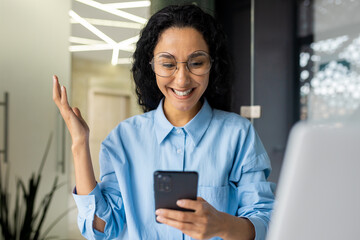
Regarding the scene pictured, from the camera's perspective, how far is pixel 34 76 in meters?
2.59

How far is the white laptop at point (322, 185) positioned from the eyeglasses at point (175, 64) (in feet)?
2.67

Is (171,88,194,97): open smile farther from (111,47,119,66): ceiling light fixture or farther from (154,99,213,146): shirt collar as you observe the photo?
(111,47,119,66): ceiling light fixture

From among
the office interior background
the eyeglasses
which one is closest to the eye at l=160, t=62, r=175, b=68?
the eyeglasses

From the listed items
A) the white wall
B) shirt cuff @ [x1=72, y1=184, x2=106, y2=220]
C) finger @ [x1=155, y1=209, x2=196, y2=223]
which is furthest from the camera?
the white wall

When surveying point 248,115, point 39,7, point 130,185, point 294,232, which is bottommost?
point 130,185

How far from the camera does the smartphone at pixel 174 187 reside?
0.85m

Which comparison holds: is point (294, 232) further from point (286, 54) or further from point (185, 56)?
point (286, 54)

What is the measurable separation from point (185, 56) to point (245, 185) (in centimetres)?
44

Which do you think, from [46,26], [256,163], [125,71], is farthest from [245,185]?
[46,26]

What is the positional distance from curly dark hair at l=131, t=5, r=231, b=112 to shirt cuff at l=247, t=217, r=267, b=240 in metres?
0.48

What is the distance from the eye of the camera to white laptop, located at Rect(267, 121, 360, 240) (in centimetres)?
28

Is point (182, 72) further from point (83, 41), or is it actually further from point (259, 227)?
point (83, 41)

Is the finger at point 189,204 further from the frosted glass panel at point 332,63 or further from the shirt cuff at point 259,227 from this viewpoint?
the frosted glass panel at point 332,63

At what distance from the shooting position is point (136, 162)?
120 centimetres
